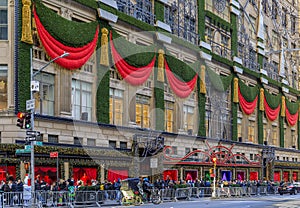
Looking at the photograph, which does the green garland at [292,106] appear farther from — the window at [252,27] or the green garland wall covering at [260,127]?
the window at [252,27]

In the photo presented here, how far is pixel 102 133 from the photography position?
180ft

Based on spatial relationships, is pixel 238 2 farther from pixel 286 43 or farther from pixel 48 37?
pixel 48 37

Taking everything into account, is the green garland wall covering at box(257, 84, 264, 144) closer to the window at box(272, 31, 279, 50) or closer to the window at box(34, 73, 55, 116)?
the window at box(272, 31, 279, 50)

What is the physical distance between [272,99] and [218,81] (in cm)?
2307

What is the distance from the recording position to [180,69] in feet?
226

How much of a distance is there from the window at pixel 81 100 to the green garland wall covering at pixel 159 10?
14934 mm

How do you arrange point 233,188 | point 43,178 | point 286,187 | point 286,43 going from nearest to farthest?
point 43,178 < point 233,188 < point 286,187 < point 286,43

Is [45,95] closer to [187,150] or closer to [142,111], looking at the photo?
[142,111]

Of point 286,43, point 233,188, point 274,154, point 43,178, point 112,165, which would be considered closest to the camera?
point 43,178

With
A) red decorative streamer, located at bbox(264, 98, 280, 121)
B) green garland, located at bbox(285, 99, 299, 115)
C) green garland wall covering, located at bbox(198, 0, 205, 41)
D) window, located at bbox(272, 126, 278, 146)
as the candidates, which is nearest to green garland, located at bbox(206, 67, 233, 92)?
green garland wall covering, located at bbox(198, 0, 205, 41)

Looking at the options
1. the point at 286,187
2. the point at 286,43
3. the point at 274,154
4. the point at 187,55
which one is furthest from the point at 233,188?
the point at 286,43

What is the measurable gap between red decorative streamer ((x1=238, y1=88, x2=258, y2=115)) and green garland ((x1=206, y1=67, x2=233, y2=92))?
15.8 ft

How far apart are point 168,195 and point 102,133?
360 inches

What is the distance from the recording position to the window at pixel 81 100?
5250cm
